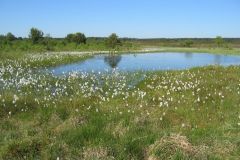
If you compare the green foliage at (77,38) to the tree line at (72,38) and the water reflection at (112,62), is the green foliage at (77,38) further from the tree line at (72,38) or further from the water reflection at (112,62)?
the water reflection at (112,62)

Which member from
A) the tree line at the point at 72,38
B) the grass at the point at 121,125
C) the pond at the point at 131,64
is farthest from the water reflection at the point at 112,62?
the tree line at the point at 72,38

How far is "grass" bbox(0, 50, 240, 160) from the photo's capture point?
8.38m

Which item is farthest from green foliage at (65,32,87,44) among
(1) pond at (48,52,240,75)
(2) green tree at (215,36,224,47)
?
(1) pond at (48,52,240,75)

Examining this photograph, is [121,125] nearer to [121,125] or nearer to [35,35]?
[121,125]

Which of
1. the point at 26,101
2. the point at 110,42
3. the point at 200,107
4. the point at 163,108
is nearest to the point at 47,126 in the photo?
the point at 26,101

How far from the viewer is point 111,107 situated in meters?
12.3

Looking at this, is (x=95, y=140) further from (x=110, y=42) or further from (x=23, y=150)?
(x=110, y=42)

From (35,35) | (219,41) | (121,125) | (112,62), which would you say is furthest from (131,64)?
(219,41)

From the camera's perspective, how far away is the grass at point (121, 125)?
8375 millimetres

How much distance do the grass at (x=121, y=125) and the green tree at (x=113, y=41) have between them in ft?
192

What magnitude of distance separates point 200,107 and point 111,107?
2.95 metres

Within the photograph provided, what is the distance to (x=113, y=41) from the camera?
76.1 m

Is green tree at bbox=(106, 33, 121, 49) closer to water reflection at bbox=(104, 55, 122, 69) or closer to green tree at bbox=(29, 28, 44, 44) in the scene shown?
green tree at bbox=(29, 28, 44, 44)

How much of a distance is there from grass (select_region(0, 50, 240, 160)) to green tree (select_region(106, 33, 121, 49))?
192 feet
